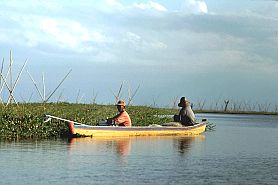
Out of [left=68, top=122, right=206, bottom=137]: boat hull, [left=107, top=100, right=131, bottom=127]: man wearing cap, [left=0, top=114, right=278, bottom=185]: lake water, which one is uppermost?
[left=107, top=100, right=131, bottom=127]: man wearing cap

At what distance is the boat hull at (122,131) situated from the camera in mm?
17906

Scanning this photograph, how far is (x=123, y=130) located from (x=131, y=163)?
6.28 m

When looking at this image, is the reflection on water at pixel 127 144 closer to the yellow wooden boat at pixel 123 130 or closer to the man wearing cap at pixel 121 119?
the yellow wooden boat at pixel 123 130

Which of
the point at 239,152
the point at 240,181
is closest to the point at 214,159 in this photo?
the point at 239,152

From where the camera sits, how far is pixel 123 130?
18703 mm

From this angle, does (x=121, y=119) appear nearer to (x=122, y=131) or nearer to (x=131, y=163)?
(x=122, y=131)

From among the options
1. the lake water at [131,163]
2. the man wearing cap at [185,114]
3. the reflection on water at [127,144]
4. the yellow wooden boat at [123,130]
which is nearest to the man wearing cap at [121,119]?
the yellow wooden boat at [123,130]

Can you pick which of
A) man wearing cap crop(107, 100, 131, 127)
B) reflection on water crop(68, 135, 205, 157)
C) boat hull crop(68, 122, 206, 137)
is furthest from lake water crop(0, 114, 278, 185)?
man wearing cap crop(107, 100, 131, 127)

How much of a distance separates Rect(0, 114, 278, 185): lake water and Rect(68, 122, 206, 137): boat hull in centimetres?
55

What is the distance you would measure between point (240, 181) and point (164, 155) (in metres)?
3.89

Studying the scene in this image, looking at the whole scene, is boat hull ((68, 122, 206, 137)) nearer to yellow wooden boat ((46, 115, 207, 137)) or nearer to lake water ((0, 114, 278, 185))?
yellow wooden boat ((46, 115, 207, 137))

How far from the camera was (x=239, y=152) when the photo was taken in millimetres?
16141

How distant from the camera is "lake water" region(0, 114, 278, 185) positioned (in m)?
10.4

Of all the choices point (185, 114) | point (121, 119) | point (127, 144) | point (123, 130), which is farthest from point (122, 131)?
point (185, 114)
